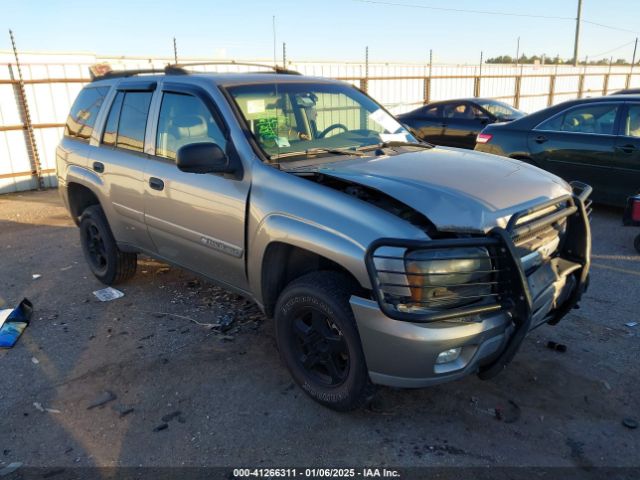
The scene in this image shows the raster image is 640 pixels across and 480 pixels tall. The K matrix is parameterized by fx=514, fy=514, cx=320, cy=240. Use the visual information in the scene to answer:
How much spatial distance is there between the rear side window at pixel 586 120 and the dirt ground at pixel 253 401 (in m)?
3.06

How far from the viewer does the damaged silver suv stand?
8.21ft

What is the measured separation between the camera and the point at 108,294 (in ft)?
16.4

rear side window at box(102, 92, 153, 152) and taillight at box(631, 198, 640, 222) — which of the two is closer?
rear side window at box(102, 92, 153, 152)

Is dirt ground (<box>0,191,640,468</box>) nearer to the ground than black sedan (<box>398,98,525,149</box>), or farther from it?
nearer to the ground

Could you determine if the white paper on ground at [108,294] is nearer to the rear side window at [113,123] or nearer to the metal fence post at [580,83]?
the rear side window at [113,123]

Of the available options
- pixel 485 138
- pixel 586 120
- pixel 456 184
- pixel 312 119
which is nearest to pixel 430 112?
pixel 485 138

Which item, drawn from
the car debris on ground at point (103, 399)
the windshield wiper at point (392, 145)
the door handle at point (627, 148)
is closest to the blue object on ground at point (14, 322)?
the car debris on ground at point (103, 399)

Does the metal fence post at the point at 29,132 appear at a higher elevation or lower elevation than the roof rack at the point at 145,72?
lower

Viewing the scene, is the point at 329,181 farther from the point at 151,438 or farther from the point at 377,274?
the point at 151,438

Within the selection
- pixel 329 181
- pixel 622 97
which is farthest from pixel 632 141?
pixel 329 181

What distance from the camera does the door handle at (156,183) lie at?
153 inches

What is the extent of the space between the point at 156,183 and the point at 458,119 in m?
8.75

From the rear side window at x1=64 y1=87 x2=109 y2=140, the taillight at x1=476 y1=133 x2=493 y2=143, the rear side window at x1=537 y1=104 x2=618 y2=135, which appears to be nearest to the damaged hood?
the rear side window at x1=64 y1=87 x2=109 y2=140

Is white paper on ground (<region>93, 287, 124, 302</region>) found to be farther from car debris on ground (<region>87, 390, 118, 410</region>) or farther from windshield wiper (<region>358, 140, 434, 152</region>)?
windshield wiper (<region>358, 140, 434, 152</region>)
